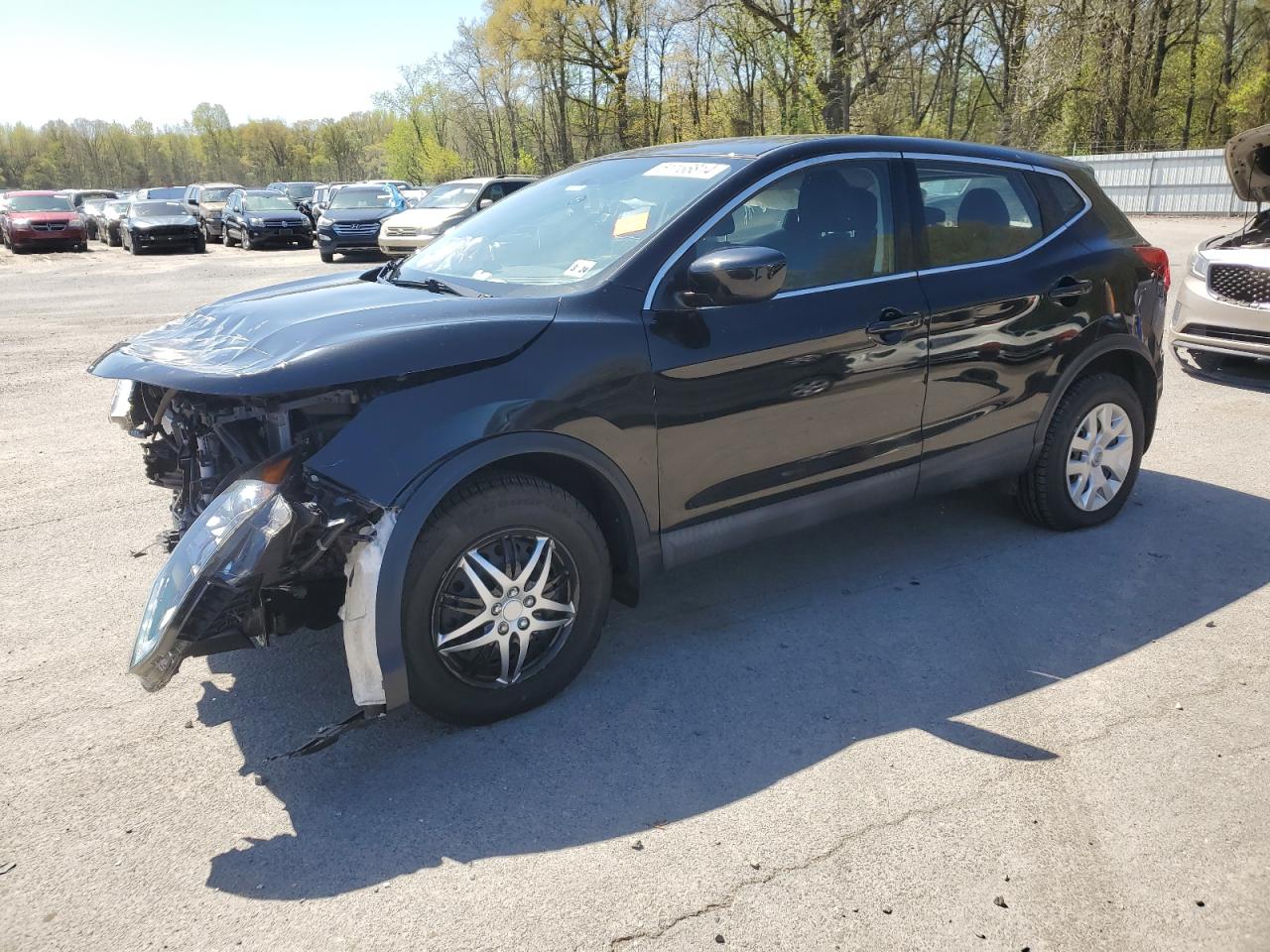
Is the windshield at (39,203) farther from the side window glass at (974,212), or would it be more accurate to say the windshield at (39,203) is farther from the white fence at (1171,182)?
the side window glass at (974,212)

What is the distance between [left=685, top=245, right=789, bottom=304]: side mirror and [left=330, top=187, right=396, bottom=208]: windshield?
1999 cm

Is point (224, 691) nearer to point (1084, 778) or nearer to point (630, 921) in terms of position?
point (630, 921)

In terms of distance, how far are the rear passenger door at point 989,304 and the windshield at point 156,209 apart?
87.5 feet

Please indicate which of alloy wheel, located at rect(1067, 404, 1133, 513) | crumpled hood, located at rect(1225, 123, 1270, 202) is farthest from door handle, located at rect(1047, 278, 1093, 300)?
crumpled hood, located at rect(1225, 123, 1270, 202)

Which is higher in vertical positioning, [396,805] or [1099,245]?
[1099,245]

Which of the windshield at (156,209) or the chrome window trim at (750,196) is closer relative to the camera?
the chrome window trim at (750,196)

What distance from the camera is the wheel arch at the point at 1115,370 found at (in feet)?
14.9

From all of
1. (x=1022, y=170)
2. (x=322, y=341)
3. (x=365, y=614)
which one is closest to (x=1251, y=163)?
(x=1022, y=170)

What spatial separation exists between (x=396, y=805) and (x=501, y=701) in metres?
0.49

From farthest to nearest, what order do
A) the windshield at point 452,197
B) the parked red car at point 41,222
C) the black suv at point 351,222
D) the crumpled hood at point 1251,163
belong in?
the parked red car at point 41,222 → the black suv at point 351,222 → the windshield at point 452,197 → the crumpled hood at point 1251,163

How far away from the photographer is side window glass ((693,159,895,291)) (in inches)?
141

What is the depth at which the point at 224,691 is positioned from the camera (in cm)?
342

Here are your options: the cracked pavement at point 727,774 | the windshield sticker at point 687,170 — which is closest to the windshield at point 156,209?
the cracked pavement at point 727,774

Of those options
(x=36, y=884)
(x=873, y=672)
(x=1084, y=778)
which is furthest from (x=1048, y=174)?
(x=36, y=884)
